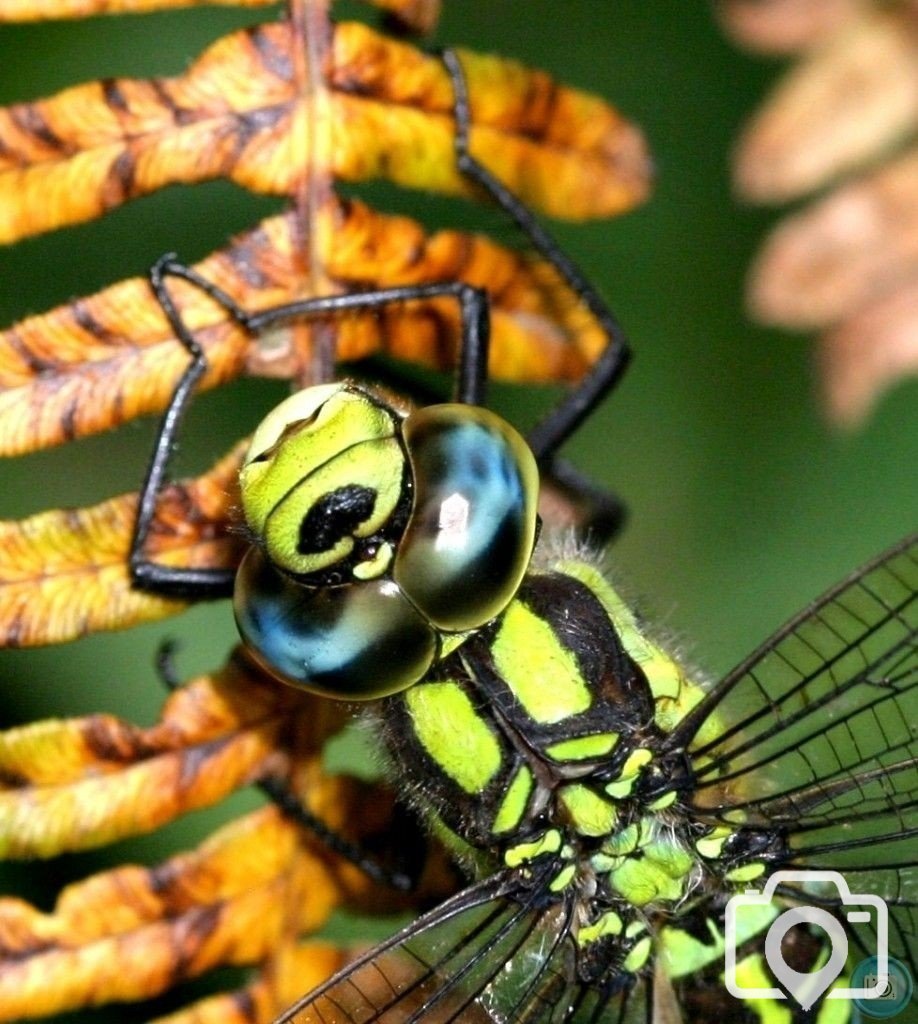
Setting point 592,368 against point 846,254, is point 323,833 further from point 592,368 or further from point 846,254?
point 846,254

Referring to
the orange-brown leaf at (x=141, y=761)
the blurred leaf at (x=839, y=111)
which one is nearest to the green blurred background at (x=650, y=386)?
the blurred leaf at (x=839, y=111)

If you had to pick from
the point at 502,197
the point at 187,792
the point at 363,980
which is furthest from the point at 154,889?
the point at 502,197

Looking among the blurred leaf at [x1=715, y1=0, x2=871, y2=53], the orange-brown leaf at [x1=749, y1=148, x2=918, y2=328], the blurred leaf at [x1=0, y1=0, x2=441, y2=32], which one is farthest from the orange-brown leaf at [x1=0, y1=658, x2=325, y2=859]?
the blurred leaf at [x1=715, y1=0, x2=871, y2=53]

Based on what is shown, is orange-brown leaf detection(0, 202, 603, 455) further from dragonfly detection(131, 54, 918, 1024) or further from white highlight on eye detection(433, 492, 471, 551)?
white highlight on eye detection(433, 492, 471, 551)

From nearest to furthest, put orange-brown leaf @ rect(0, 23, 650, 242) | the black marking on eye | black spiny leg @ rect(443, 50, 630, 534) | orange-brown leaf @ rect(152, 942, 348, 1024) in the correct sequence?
the black marking on eye, orange-brown leaf @ rect(0, 23, 650, 242), orange-brown leaf @ rect(152, 942, 348, 1024), black spiny leg @ rect(443, 50, 630, 534)

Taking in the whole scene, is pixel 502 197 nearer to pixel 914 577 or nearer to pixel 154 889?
pixel 914 577

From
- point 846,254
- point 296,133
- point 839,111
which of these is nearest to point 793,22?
point 839,111
